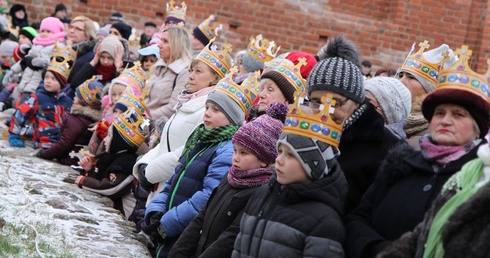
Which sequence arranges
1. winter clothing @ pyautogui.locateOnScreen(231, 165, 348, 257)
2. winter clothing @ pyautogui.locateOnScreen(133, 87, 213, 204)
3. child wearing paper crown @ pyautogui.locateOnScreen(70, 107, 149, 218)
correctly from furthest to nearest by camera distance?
1. child wearing paper crown @ pyautogui.locateOnScreen(70, 107, 149, 218)
2. winter clothing @ pyautogui.locateOnScreen(133, 87, 213, 204)
3. winter clothing @ pyautogui.locateOnScreen(231, 165, 348, 257)

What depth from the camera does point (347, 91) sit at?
482cm

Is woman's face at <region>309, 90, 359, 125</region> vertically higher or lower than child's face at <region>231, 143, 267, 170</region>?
higher

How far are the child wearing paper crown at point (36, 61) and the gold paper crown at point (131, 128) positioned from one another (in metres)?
3.94

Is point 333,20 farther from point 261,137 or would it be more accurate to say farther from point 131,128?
point 261,137

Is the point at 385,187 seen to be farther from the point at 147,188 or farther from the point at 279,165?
the point at 147,188

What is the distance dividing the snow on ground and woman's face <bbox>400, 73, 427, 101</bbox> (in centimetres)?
230

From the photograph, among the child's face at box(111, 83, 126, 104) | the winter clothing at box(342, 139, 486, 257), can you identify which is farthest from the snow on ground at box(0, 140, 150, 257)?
the winter clothing at box(342, 139, 486, 257)

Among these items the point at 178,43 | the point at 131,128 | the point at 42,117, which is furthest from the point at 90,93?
the point at 131,128

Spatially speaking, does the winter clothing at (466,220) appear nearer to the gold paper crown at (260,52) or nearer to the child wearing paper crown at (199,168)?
the child wearing paper crown at (199,168)

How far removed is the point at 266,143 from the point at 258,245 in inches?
39.2

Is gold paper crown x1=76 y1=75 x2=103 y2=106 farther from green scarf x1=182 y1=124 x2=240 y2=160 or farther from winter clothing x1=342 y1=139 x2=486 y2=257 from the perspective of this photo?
winter clothing x1=342 y1=139 x2=486 y2=257

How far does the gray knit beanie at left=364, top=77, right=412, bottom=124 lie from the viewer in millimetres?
5512

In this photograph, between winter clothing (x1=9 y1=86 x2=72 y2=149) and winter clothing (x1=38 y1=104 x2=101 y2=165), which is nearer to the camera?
winter clothing (x1=38 y1=104 x2=101 y2=165)

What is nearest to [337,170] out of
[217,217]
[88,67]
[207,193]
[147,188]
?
[217,217]
